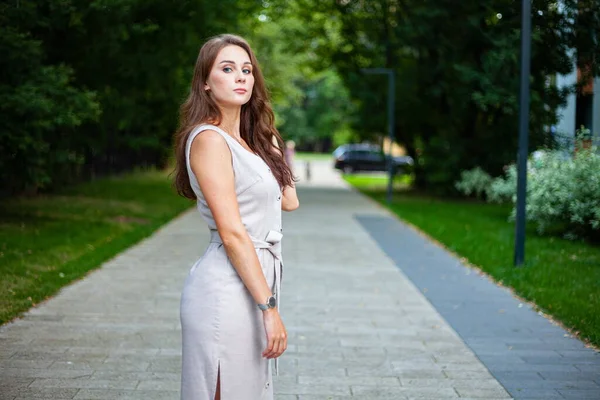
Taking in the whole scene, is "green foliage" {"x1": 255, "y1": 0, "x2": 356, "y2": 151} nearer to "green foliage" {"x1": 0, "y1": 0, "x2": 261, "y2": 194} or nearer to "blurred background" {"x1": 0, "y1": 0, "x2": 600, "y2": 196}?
"blurred background" {"x1": 0, "y1": 0, "x2": 600, "y2": 196}

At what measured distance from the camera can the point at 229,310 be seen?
108 inches

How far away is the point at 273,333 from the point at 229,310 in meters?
0.16

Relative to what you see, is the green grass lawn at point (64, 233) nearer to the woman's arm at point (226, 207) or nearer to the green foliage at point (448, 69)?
the woman's arm at point (226, 207)

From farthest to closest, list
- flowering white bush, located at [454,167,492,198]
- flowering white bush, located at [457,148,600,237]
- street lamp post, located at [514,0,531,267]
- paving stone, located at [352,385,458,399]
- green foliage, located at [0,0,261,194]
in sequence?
flowering white bush, located at [454,167,492,198], flowering white bush, located at [457,148,600,237], green foliage, located at [0,0,261,194], street lamp post, located at [514,0,531,267], paving stone, located at [352,385,458,399]

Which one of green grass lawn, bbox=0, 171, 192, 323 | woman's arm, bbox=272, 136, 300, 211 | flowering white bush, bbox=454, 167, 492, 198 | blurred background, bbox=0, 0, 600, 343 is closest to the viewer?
woman's arm, bbox=272, 136, 300, 211

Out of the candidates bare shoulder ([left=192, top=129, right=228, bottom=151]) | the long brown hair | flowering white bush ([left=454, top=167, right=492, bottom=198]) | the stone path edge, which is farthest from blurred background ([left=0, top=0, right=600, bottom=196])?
the stone path edge

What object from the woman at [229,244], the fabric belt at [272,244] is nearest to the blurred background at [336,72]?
the woman at [229,244]

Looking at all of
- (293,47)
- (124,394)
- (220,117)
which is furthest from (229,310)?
(293,47)

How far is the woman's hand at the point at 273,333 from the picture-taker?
274 centimetres

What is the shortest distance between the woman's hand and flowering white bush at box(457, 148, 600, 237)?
Answer: 966 cm

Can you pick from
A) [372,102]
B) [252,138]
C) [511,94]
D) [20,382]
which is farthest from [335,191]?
[252,138]

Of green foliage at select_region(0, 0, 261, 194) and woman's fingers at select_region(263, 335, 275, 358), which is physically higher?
green foliage at select_region(0, 0, 261, 194)

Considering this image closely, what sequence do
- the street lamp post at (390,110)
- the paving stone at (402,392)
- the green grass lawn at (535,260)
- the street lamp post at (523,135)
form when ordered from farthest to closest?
the street lamp post at (390,110), the street lamp post at (523,135), the green grass lawn at (535,260), the paving stone at (402,392)

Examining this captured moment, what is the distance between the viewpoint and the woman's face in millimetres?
2852
